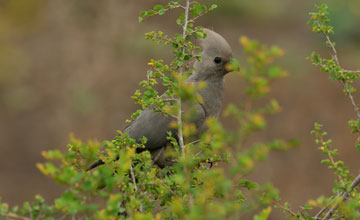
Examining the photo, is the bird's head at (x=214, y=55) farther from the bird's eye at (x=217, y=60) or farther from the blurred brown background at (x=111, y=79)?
the blurred brown background at (x=111, y=79)

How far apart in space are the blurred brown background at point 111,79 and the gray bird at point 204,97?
5837 mm

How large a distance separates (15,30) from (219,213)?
10837 millimetres

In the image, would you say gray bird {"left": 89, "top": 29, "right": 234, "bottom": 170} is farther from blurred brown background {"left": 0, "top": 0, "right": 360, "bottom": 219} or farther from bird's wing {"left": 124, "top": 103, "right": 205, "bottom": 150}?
blurred brown background {"left": 0, "top": 0, "right": 360, "bottom": 219}

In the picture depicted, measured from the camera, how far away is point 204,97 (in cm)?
432

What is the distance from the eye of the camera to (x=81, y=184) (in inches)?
67.9

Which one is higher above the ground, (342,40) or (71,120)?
(342,40)

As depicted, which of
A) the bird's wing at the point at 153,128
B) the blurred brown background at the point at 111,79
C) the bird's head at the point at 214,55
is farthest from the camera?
the blurred brown background at the point at 111,79

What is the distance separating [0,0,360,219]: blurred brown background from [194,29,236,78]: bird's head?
6.04 metres

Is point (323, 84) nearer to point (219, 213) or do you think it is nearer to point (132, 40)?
point (132, 40)

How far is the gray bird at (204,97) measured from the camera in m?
4.21

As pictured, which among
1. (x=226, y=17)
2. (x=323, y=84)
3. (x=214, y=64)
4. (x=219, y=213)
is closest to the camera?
(x=219, y=213)

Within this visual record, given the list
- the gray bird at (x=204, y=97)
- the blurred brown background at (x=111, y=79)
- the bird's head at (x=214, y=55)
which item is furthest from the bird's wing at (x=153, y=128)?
the blurred brown background at (x=111, y=79)

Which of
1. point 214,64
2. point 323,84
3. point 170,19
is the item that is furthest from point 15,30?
point 214,64

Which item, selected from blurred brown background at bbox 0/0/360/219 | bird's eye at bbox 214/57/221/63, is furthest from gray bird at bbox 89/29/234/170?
blurred brown background at bbox 0/0/360/219
